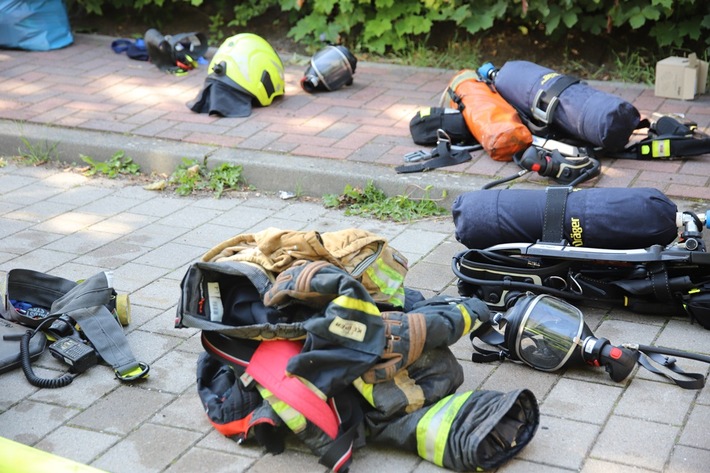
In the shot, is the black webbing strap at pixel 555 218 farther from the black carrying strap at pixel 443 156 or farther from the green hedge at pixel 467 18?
the green hedge at pixel 467 18

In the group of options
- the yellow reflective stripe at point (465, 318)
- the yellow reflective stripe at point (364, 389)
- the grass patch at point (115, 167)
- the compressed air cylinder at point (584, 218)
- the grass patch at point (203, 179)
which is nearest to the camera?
the yellow reflective stripe at point (364, 389)

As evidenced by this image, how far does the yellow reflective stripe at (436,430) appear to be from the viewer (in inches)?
118

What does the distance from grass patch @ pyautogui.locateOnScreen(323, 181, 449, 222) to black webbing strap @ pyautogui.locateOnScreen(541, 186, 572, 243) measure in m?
1.27

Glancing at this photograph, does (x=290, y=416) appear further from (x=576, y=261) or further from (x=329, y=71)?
(x=329, y=71)

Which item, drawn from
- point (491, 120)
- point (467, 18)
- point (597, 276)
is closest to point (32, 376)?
point (597, 276)

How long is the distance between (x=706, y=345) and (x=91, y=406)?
2400mm

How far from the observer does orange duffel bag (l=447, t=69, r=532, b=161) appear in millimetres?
5527

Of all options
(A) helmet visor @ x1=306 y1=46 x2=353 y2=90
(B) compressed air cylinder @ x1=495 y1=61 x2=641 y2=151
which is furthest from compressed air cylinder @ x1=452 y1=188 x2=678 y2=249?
(A) helmet visor @ x1=306 y1=46 x2=353 y2=90

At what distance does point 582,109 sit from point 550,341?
2.27m

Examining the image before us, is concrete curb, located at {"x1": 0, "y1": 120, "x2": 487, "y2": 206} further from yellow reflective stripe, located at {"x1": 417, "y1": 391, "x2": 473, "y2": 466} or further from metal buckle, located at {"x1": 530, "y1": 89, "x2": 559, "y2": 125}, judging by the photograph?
yellow reflective stripe, located at {"x1": 417, "y1": 391, "x2": 473, "y2": 466}

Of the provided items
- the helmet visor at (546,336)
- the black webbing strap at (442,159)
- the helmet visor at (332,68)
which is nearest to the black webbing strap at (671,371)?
the helmet visor at (546,336)

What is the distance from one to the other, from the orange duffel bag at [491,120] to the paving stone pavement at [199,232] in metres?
0.13

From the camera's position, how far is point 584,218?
400cm

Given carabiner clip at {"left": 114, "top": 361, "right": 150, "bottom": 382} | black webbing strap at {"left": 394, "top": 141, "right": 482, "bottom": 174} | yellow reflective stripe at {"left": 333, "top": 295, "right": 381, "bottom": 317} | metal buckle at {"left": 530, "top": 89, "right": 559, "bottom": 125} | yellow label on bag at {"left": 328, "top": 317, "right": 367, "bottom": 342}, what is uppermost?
yellow reflective stripe at {"left": 333, "top": 295, "right": 381, "bottom": 317}
